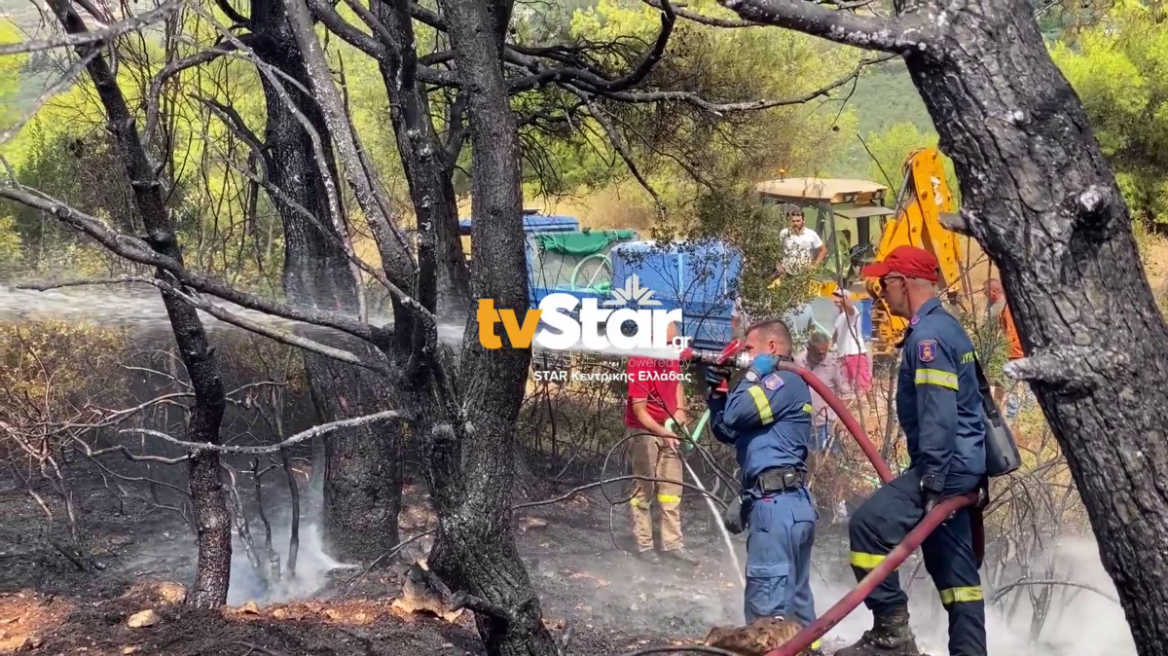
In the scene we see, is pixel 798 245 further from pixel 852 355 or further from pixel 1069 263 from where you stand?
pixel 1069 263

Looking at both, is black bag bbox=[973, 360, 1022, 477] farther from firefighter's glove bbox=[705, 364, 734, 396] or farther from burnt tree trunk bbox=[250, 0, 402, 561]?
burnt tree trunk bbox=[250, 0, 402, 561]

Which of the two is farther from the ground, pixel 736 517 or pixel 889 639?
pixel 736 517

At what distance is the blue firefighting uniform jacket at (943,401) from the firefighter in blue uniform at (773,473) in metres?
0.56

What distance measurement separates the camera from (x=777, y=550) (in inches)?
163

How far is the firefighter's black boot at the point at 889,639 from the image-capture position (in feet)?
12.3

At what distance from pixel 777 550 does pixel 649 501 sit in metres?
2.43

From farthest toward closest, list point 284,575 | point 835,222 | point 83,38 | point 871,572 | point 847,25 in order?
1. point 835,222
2. point 284,575
3. point 871,572
4. point 847,25
5. point 83,38

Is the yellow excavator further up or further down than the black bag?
further up

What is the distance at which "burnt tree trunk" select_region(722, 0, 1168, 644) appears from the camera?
7.20 ft

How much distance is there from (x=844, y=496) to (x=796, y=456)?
275 cm

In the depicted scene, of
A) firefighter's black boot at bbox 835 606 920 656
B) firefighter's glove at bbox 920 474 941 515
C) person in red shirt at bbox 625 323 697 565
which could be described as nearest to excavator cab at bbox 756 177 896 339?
person in red shirt at bbox 625 323 697 565

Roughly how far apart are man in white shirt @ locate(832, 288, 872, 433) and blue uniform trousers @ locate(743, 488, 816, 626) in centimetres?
227

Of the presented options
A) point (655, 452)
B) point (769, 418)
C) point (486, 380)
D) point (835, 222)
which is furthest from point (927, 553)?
point (835, 222)

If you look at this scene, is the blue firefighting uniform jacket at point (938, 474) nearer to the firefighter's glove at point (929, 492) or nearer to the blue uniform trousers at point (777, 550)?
the firefighter's glove at point (929, 492)
